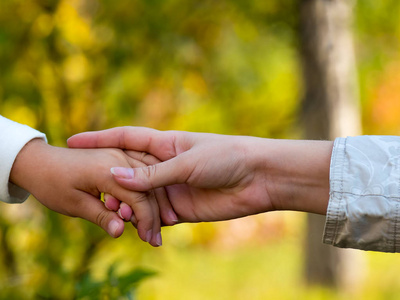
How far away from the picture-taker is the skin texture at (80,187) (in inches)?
65.8

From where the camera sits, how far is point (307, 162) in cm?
171

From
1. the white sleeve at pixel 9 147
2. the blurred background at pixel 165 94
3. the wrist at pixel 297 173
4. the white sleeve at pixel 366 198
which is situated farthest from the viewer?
the blurred background at pixel 165 94

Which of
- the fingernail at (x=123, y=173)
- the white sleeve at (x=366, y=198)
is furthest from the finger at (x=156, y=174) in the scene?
the white sleeve at (x=366, y=198)

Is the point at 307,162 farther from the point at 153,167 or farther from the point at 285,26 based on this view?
the point at 285,26

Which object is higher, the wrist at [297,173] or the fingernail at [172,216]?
the wrist at [297,173]

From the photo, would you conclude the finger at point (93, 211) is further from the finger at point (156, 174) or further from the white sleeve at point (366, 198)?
the white sleeve at point (366, 198)

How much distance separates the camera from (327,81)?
4320 mm

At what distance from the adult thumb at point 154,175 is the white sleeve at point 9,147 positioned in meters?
0.30

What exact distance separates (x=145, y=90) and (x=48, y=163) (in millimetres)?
1344

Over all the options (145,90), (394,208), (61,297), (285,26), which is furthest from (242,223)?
(394,208)

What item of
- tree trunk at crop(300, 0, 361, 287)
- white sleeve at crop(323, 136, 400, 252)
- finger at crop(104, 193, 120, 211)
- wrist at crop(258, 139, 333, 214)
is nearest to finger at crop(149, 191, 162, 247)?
finger at crop(104, 193, 120, 211)

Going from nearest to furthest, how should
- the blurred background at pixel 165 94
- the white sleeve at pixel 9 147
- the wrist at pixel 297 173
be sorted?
the white sleeve at pixel 9 147 → the wrist at pixel 297 173 → the blurred background at pixel 165 94

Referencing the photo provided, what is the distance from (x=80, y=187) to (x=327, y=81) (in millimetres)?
3057

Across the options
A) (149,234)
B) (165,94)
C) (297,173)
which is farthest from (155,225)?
(165,94)
